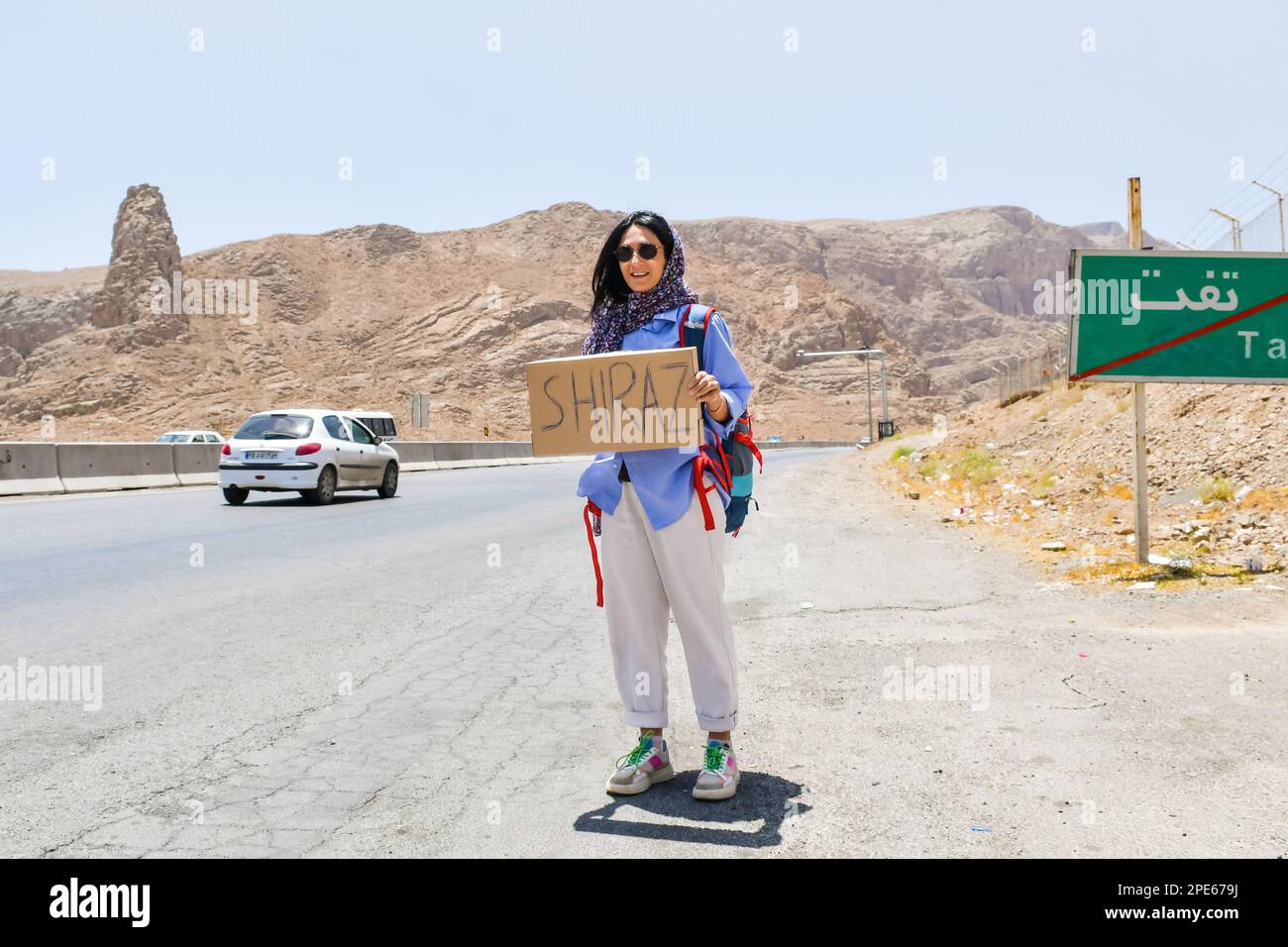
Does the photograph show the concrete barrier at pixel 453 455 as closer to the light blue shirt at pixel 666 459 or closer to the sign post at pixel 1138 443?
the sign post at pixel 1138 443

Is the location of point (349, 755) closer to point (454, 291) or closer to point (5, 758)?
point (5, 758)

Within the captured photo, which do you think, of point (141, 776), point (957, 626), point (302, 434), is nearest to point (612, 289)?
point (141, 776)

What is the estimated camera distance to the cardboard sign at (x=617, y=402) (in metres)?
3.53

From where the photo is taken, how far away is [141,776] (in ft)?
12.7

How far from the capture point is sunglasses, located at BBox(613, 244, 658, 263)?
12.2 ft

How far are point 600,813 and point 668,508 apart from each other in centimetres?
107

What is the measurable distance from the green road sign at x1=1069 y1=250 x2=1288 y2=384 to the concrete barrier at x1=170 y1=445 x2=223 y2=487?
749 inches

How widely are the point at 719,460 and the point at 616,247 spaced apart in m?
0.88

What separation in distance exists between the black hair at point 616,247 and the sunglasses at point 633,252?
47mm

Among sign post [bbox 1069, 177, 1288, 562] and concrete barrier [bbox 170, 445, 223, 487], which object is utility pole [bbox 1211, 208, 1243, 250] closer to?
sign post [bbox 1069, 177, 1288, 562]

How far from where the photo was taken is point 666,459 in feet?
11.9

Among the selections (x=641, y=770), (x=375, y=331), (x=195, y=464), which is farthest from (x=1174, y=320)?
(x=375, y=331)
